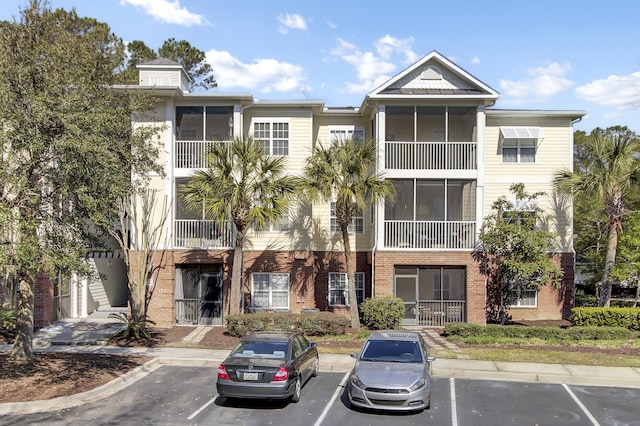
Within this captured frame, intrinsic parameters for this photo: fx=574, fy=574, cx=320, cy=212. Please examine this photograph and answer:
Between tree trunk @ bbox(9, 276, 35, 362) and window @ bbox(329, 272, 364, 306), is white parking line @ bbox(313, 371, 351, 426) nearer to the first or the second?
tree trunk @ bbox(9, 276, 35, 362)

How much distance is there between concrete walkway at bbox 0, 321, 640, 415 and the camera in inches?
491

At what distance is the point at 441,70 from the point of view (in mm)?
23359

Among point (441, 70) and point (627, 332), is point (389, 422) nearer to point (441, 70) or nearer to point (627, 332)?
point (627, 332)

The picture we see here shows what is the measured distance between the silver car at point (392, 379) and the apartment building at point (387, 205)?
386 inches

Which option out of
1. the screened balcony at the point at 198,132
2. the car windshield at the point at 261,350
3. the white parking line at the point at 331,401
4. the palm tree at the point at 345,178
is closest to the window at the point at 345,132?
the screened balcony at the point at 198,132

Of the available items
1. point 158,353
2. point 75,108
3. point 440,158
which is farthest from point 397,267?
point 75,108

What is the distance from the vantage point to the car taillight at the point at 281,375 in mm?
11508

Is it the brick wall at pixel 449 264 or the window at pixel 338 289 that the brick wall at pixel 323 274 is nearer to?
the brick wall at pixel 449 264

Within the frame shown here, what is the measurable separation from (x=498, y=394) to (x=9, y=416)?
10410 millimetres

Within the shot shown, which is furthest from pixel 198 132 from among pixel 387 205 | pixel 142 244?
pixel 387 205

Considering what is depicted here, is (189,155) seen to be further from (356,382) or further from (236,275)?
(356,382)

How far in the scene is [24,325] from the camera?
49.2 feet

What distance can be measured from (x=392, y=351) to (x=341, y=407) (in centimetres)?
166

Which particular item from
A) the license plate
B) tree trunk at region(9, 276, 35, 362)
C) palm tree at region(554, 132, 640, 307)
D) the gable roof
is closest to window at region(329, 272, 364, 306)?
the gable roof
